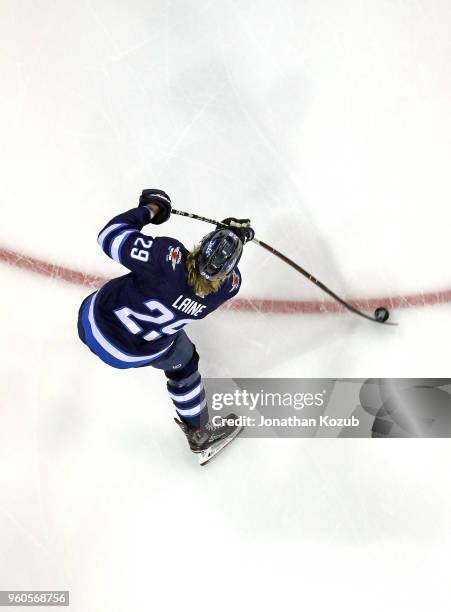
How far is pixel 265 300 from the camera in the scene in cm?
408

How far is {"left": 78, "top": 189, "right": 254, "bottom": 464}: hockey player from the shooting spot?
274 cm

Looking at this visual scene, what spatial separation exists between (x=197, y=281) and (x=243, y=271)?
54.5 inches

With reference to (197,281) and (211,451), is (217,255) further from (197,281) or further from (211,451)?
(211,451)

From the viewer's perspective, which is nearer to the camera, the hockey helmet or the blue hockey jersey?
the hockey helmet

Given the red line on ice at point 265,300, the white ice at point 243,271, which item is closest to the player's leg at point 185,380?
the white ice at point 243,271

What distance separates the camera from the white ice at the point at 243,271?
3.70m

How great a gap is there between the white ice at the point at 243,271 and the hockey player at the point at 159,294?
0.59 meters

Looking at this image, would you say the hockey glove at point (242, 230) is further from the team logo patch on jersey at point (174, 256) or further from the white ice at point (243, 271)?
the white ice at point (243, 271)

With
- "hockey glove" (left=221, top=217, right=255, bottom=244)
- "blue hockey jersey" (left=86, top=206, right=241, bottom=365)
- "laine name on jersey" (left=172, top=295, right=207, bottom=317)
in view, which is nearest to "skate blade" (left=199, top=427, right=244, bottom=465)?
"blue hockey jersey" (left=86, top=206, right=241, bottom=365)

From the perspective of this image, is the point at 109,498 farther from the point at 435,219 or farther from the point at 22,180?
the point at 435,219

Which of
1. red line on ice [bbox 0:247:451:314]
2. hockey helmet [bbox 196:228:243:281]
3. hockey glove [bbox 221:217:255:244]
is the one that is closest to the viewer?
hockey helmet [bbox 196:228:243:281]

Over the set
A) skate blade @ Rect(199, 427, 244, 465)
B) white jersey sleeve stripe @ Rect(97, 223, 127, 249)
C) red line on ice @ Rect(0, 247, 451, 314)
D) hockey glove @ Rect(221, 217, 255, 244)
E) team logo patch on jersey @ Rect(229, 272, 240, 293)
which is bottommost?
skate blade @ Rect(199, 427, 244, 465)

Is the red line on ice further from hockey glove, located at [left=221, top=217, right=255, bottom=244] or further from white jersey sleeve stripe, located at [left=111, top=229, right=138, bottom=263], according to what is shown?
white jersey sleeve stripe, located at [left=111, top=229, right=138, bottom=263]

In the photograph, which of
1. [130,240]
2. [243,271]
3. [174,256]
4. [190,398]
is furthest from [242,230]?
[190,398]
